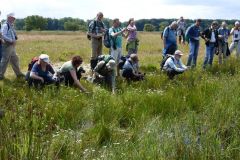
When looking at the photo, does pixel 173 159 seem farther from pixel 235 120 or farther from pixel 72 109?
pixel 72 109

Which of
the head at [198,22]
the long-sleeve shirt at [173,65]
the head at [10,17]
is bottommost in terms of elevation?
the long-sleeve shirt at [173,65]

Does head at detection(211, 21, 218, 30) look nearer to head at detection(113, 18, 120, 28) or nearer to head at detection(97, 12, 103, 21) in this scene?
head at detection(113, 18, 120, 28)

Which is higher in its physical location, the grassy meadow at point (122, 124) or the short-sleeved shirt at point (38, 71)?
the short-sleeved shirt at point (38, 71)

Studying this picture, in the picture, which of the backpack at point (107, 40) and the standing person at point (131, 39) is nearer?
the backpack at point (107, 40)

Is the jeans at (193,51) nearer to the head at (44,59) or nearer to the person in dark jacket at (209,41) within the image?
the person in dark jacket at (209,41)

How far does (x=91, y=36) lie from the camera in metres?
12.3

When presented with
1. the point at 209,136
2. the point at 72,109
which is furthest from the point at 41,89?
the point at 209,136

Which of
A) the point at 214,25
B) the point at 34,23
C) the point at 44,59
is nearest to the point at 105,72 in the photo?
the point at 44,59

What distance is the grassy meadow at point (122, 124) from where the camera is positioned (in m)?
4.97

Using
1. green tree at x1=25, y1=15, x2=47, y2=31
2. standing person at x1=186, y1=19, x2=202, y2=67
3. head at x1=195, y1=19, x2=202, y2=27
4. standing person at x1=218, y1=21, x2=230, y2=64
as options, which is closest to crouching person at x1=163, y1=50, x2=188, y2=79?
standing person at x1=186, y1=19, x2=202, y2=67

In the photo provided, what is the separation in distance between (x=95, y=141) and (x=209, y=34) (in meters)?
9.38

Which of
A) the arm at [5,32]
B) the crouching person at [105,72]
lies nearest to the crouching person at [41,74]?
the crouching person at [105,72]

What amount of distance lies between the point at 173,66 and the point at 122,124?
4607 mm

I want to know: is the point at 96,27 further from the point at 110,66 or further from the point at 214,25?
the point at 214,25
